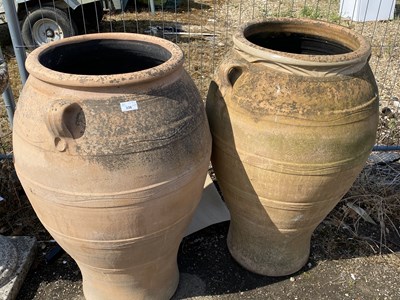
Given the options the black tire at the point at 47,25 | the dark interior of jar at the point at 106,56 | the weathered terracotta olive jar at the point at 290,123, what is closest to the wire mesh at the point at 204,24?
the black tire at the point at 47,25

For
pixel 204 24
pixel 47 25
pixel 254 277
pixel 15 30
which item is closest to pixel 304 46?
pixel 254 277

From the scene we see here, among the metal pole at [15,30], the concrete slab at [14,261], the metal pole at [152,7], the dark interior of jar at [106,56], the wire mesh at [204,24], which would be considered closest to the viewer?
the dark interior of jar at [106,56]

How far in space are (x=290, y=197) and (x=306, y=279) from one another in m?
0.75

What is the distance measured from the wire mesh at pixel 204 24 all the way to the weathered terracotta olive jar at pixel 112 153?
263cm

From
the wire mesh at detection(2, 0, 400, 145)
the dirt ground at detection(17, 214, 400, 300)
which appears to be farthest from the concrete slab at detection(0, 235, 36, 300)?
the wire mesh at detection(2, 0, 400, 145)

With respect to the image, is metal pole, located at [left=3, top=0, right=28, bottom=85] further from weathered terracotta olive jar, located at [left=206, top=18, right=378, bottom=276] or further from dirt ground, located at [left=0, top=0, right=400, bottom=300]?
weathered terracotta olive jar, located at [left=206, top=18, right=378, bottom=276]

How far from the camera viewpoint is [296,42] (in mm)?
2645

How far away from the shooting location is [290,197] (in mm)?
2309

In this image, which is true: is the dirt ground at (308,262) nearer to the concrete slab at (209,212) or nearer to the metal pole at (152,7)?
the concrete slab at (209,212)

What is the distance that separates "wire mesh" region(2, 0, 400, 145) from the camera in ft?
17.4

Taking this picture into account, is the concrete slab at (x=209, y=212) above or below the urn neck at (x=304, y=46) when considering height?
below

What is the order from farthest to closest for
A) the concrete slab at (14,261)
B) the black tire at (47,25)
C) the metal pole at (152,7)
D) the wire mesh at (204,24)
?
the metal pole at (152,7)
the black tire at (47,25)
the wire mesh at (204,24)
the concrete slab at (14,261)

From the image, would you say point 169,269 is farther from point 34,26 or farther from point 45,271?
point 34,26

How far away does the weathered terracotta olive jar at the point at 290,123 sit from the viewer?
6.77 ft
